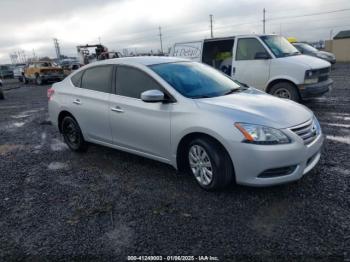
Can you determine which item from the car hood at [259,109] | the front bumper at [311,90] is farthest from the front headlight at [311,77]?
the car hood at [259,109]

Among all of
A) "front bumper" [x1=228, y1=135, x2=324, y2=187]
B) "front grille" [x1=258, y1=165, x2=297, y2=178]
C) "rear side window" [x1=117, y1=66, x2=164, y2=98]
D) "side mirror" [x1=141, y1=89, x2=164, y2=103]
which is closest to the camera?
"front bumper" [x1=228, y1=135, x2=324, y2=187]

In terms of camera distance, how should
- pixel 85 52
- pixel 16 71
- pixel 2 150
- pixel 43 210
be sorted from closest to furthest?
pixel 43 210
pixel 2 150
pixel 85 52
pixel 16 71

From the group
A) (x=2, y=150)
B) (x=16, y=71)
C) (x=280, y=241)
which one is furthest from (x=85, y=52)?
(x=280, y=241)

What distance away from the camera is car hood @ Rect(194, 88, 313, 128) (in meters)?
3.76

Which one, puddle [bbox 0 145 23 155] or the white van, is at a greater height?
the white van

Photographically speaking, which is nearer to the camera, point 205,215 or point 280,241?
point 280,241

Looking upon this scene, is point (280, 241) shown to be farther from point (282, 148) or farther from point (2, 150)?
point (2, 150)

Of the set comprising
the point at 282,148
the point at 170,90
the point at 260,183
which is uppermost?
the point at 170,90

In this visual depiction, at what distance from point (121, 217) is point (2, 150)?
178 inches

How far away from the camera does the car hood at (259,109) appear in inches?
148

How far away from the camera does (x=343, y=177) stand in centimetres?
439

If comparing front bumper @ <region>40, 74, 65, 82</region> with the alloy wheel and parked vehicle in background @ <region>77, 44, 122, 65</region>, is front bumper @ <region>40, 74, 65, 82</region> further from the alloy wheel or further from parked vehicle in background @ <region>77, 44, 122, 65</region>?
the alloy wheel

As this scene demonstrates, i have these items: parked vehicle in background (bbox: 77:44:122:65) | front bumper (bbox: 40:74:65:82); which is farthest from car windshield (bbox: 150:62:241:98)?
parked vehicle in background (bbox: 77:44:122:65)

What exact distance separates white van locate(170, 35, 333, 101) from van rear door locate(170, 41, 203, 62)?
65 centimetres
